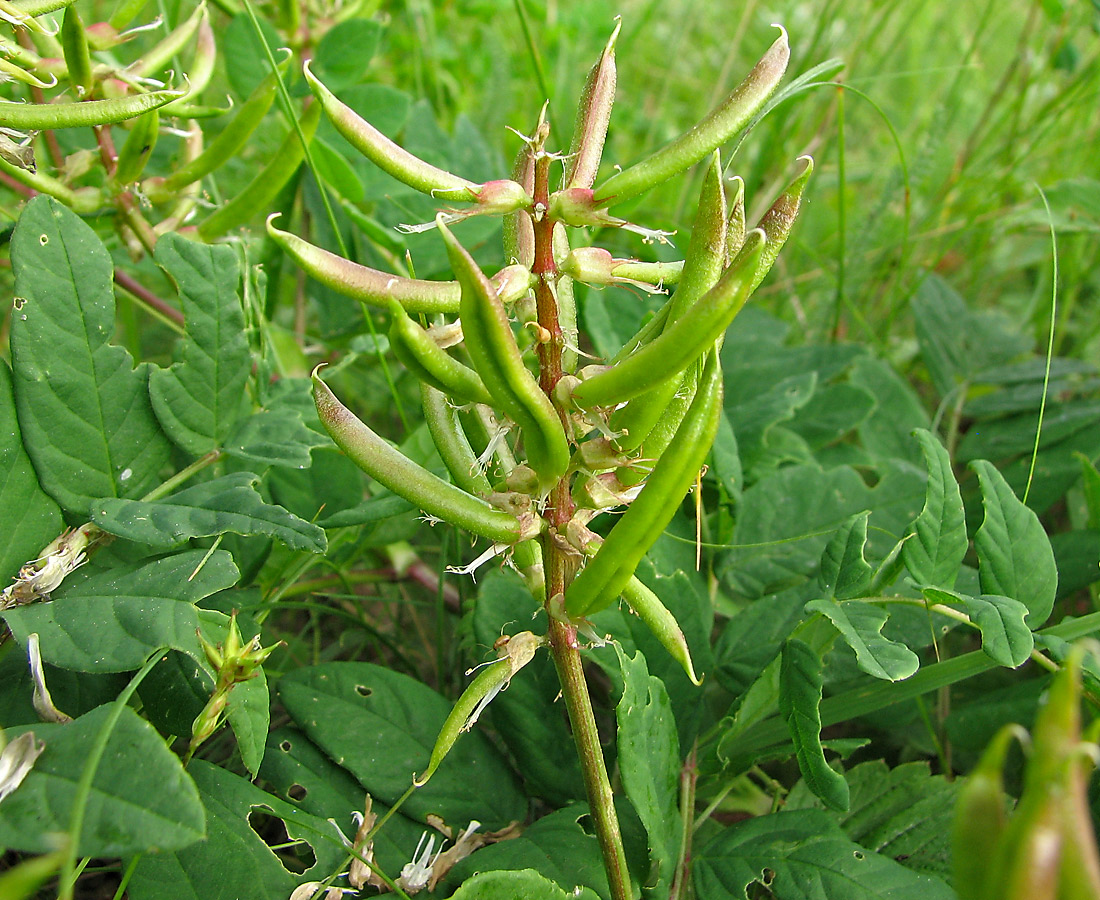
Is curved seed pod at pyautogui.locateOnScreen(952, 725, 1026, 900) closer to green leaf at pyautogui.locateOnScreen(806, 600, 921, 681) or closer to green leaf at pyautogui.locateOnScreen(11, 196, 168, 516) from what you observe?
green leaf at pyautogui.locateOnScreen(806, 600, 921, 681)

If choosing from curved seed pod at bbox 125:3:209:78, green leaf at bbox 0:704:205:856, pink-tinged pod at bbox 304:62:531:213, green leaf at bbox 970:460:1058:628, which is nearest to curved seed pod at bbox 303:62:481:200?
pink-tinged pod at bbox 304:62:531:213

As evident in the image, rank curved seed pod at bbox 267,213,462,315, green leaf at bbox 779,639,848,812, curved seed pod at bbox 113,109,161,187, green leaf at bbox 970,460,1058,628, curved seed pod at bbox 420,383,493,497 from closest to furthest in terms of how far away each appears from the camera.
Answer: curved seed pod at bbox 267,213,462,315
curved seed pod at bbox 420,383,493,497
green leaf at bbox 779,639,848,812
green leaf at bbox 970,460,1058,628
curved seed pod at bbox 113,109,161,187

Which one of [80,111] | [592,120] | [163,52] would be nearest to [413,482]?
[592,120]

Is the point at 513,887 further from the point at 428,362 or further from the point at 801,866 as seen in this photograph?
the point at 428,362

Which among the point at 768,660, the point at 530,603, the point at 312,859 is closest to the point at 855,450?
the point at 768,660

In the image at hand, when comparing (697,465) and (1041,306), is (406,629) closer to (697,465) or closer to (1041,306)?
(697,465)

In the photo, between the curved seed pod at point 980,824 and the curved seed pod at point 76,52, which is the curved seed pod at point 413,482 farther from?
the curved seed pod at point 76,52
